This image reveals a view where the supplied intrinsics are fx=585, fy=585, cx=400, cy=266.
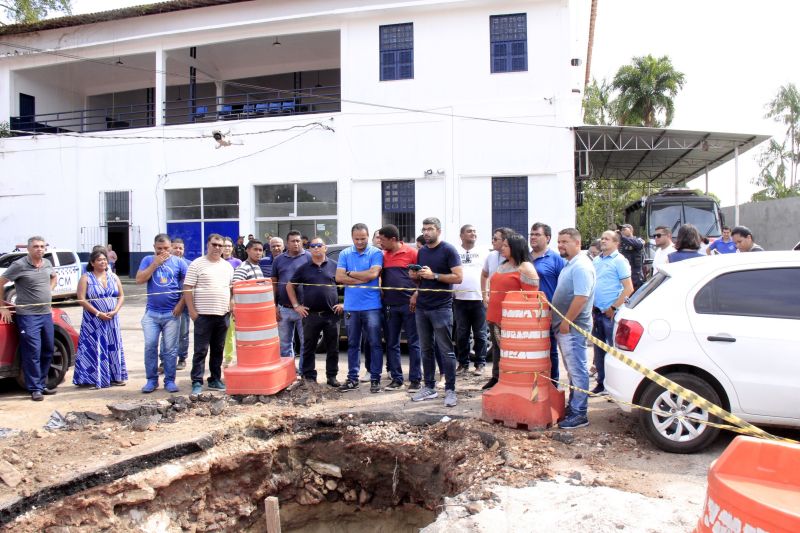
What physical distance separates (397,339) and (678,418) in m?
3.14

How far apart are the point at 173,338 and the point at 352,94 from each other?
38.7ft

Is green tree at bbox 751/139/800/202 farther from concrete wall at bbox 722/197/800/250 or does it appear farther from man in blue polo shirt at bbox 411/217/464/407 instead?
man in blue polo shirt at bbox 411/217/464/407

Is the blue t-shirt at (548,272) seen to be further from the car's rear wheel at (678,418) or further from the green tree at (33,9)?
the green tree at (33,9)

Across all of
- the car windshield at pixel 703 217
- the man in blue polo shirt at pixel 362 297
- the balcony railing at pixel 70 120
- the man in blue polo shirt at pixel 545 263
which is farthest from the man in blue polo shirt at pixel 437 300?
the balcony railing at pixel 70 120

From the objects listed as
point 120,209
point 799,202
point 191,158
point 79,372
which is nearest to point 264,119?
point 191,158

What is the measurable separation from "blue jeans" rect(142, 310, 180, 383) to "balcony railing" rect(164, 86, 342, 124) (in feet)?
39.2

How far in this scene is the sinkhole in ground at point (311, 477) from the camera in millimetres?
4688

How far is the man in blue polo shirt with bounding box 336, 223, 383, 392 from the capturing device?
6.69 meters

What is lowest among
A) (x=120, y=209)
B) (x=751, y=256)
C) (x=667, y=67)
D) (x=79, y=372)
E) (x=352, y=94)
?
(x=79, y=372)

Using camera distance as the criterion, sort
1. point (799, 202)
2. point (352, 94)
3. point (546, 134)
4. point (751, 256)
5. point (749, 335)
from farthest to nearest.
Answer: point (799, 202)
point (352, 94)
point (546, 134)
point (751, 256)
point (749, 335)

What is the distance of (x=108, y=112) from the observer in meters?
23.3

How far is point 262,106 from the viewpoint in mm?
18625

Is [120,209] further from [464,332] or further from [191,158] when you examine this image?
[464,332]

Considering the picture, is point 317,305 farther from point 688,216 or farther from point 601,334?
point 688,216
